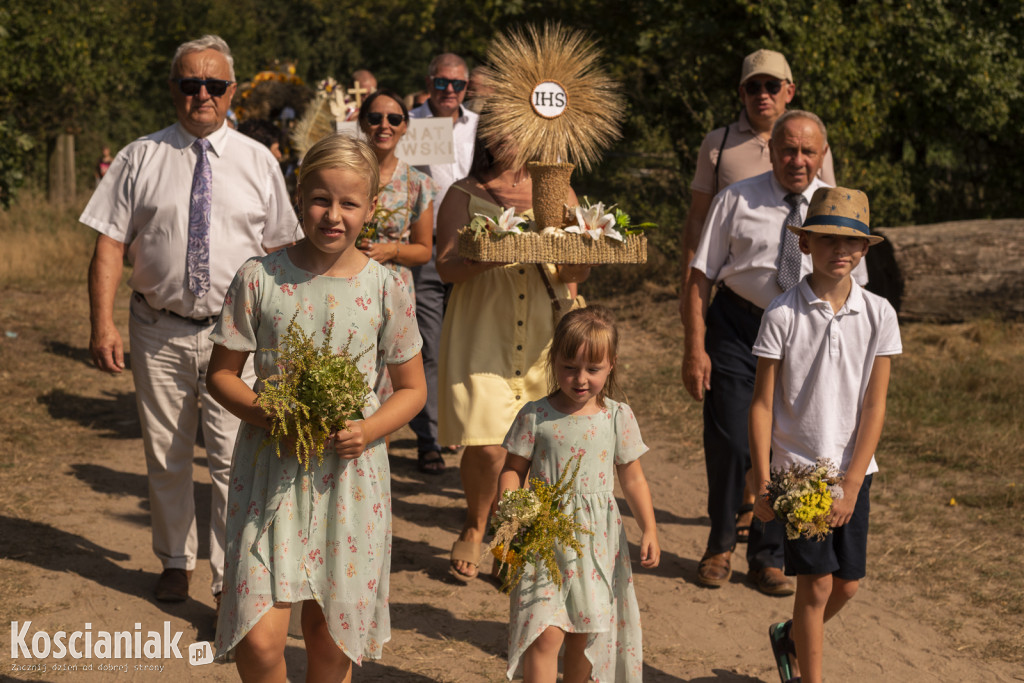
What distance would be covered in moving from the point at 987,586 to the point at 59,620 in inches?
175

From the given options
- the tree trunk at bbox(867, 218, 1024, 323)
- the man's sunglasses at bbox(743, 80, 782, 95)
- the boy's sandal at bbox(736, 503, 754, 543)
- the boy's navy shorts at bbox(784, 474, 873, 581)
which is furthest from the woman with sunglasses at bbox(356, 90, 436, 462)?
the tree trunk at bbox(867, 218, 1024, 323)

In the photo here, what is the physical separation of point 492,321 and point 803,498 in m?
1.89

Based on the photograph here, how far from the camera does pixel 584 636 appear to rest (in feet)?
12.0

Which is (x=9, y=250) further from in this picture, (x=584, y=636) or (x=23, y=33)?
(x=584, y=636)

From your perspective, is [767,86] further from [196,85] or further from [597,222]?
[196,85]

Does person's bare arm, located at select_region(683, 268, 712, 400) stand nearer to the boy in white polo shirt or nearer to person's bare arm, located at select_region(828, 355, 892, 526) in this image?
the boy in white polo shirt

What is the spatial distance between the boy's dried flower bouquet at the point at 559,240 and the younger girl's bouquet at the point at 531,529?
1276 mm

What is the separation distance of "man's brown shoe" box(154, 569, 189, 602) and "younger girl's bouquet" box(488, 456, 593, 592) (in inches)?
84.1

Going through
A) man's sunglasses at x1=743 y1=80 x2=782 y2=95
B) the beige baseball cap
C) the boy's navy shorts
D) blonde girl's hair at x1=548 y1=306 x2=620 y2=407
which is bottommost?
the boy's navy shorts

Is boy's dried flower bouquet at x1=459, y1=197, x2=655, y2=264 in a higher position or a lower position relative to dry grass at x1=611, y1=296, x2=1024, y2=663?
higher

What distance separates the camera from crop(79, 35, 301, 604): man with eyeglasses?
15.3 feet

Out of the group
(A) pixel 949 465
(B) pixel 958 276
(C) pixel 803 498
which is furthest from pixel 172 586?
(B) pixel 958 276

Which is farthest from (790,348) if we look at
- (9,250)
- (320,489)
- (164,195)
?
(9,250)

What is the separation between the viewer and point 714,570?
5.45m
